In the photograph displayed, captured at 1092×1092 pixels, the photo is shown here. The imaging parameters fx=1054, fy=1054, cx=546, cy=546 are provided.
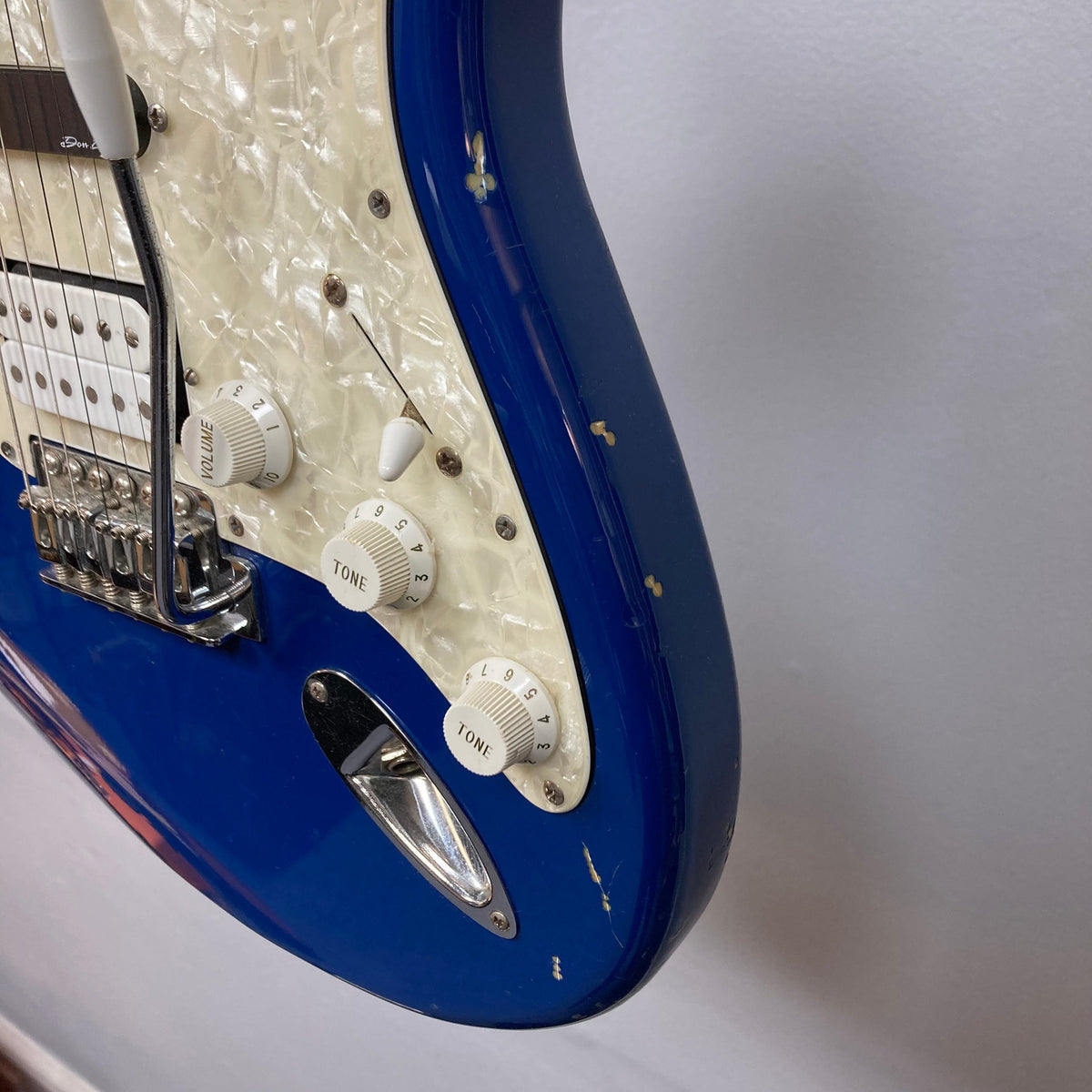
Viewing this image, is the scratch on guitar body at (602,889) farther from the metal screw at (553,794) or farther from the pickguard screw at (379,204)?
the pickguard screw at (379,204)

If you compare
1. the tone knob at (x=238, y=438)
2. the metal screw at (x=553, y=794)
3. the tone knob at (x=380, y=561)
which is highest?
the tone knob at (x=238, y=438)

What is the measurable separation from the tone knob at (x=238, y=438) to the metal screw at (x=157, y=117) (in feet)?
0.31

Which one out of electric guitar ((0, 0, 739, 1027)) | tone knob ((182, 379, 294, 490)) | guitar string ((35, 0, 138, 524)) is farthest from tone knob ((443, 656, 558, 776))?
guitar string ((35, 0, 138, 524))

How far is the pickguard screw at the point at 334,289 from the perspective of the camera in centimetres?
36

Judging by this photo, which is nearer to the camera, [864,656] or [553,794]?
[553,794]

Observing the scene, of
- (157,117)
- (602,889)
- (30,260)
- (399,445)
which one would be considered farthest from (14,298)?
(602,889)

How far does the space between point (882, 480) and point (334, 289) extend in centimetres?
30

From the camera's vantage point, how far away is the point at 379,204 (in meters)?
0.33

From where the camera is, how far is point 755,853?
665mm

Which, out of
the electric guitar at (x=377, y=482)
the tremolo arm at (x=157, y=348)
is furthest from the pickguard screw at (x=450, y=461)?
the tremolo arm at (x=157, y=348)

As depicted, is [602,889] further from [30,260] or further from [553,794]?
[30,260]

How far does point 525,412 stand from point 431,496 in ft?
0.19

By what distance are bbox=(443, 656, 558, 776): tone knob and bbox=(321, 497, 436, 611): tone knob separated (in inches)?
1.7

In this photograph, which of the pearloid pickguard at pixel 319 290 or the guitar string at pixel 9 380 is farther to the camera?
the guitar string at pixel 9 380
